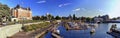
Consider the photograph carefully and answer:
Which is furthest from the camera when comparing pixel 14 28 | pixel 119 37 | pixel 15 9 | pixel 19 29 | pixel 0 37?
pixel 15 9

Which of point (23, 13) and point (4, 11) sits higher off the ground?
point (4, 11)

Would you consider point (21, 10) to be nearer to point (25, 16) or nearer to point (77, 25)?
point (25, 16)

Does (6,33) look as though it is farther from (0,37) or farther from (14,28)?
(14,28)

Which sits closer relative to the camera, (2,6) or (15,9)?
(2,6)

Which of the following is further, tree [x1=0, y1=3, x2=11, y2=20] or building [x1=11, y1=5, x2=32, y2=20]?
building [x1=11, y1=5, x2=32, y2=20]

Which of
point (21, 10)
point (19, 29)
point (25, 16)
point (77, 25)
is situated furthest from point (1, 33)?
point (77, 25)

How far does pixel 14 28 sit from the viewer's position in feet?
52.0

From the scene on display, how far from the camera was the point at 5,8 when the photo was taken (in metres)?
22.9

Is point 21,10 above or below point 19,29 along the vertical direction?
above

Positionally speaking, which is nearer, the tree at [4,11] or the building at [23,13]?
the tree at [4,11]

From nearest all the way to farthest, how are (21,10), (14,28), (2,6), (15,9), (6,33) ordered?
1. (6,33)
2. (14,28)
3. (2,6)
4. (21,10)
5. (15,9)

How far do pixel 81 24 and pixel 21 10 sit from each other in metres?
16.8

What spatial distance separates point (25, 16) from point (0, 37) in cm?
1091

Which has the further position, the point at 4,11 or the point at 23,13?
the point at 23,13
